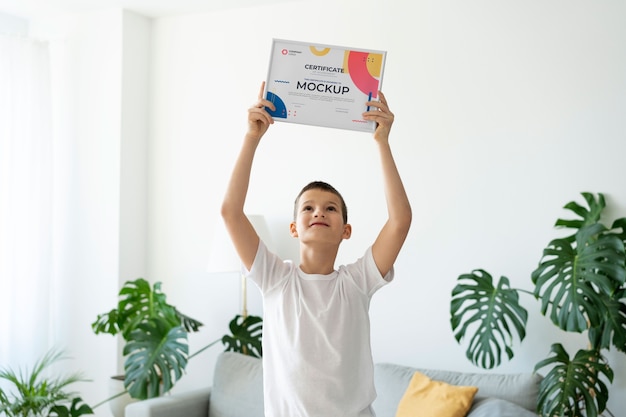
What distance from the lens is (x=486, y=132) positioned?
3.65m

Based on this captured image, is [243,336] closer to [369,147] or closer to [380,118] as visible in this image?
[369,147]

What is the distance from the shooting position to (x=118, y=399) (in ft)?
13.7

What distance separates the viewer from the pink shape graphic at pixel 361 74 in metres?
1.91

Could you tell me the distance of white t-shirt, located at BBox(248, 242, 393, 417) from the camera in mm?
1713

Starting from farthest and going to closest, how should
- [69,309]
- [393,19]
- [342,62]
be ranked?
[69,309] → [393,19] → [342,62]

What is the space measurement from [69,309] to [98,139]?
40.2 inches

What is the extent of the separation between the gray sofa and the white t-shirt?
139 centimetres

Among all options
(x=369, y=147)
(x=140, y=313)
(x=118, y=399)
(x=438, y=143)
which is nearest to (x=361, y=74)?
(x=438, y=143)

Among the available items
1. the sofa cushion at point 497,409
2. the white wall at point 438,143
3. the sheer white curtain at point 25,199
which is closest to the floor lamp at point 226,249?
the white wall at point 438,143

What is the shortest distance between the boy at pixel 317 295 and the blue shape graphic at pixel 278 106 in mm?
34

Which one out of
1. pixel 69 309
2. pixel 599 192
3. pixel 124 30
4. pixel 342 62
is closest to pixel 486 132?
pixel 599 192

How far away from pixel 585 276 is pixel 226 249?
1.72 metres

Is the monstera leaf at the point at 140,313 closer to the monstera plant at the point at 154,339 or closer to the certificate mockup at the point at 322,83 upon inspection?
the monstera plant at the point at 154,339

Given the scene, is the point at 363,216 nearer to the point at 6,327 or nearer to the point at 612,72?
the point at 612,72
